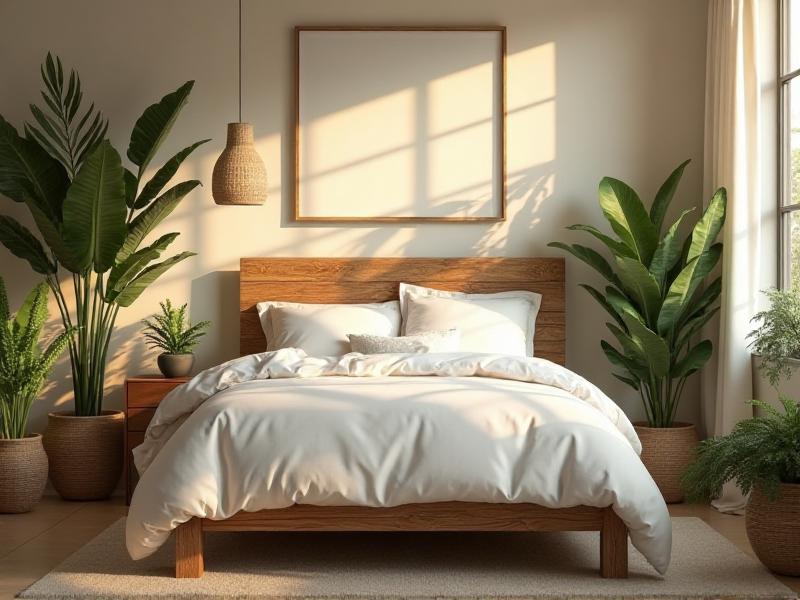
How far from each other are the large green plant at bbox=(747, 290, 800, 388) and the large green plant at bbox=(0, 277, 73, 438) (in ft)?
11.2

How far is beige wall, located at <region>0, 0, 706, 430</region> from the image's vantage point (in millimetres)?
5938

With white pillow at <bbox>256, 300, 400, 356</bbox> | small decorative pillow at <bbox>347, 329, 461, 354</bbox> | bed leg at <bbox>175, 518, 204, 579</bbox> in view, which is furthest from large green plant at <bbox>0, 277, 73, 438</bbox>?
bed leg at <bbox>175, 518, 204, 579</bbox>

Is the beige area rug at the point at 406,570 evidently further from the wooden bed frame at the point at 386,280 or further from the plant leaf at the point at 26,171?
the plant leaf at the point at 26,171

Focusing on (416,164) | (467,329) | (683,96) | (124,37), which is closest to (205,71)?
(124,37)

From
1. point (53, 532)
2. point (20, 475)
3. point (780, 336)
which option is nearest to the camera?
point (780, 336)

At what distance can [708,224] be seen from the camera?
5.27 m

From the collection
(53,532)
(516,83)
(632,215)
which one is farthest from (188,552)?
(516,83)

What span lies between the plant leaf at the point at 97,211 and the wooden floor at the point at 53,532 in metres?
1.25

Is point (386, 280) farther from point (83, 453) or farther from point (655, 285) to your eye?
point (83, 453)

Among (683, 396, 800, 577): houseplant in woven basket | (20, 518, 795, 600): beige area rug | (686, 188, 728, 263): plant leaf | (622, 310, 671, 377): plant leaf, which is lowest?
(20, 518, 795, 600): beige area rug

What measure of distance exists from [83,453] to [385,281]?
6.16 ft

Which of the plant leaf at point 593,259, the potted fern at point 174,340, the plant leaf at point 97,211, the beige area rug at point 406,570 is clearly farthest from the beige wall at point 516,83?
the beige area rug at point 406,570

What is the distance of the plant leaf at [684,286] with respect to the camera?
522 centimetres

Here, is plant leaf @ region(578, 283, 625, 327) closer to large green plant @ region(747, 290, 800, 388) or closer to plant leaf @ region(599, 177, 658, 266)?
plant leaf @ region(599, 177, 658, 266)
